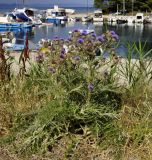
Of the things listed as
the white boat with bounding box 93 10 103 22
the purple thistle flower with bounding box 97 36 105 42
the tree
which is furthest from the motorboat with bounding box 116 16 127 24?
the purple thistle flower with bounding box 97 36 105 42

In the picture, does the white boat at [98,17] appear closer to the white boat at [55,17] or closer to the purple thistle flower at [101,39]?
the white boat at [55,17]

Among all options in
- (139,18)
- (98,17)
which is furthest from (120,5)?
(139,18)

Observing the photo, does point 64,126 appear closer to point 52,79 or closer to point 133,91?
point 52,79

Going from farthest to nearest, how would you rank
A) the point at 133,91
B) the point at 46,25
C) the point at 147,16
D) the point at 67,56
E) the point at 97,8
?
1. the point at 97,8
2. the point at 147,16
3. the point at 46,25
4. the point at 133,91
5. the point at 67,56

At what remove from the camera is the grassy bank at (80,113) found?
3984mm

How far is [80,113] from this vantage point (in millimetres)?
4086

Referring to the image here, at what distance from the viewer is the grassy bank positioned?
3.98 meters

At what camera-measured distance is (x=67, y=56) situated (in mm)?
4215

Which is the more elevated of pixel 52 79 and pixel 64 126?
pixel 52 79

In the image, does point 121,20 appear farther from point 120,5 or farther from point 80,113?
point 80,113

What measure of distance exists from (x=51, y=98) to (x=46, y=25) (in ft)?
323

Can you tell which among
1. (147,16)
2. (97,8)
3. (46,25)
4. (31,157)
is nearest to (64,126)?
(31,157)

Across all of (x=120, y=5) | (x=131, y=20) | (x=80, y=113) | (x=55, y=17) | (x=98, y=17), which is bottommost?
(x=131, y=20)

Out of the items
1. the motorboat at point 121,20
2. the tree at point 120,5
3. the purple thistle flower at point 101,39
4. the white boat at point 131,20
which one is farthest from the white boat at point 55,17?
the purple thistle flower at point 101,39
